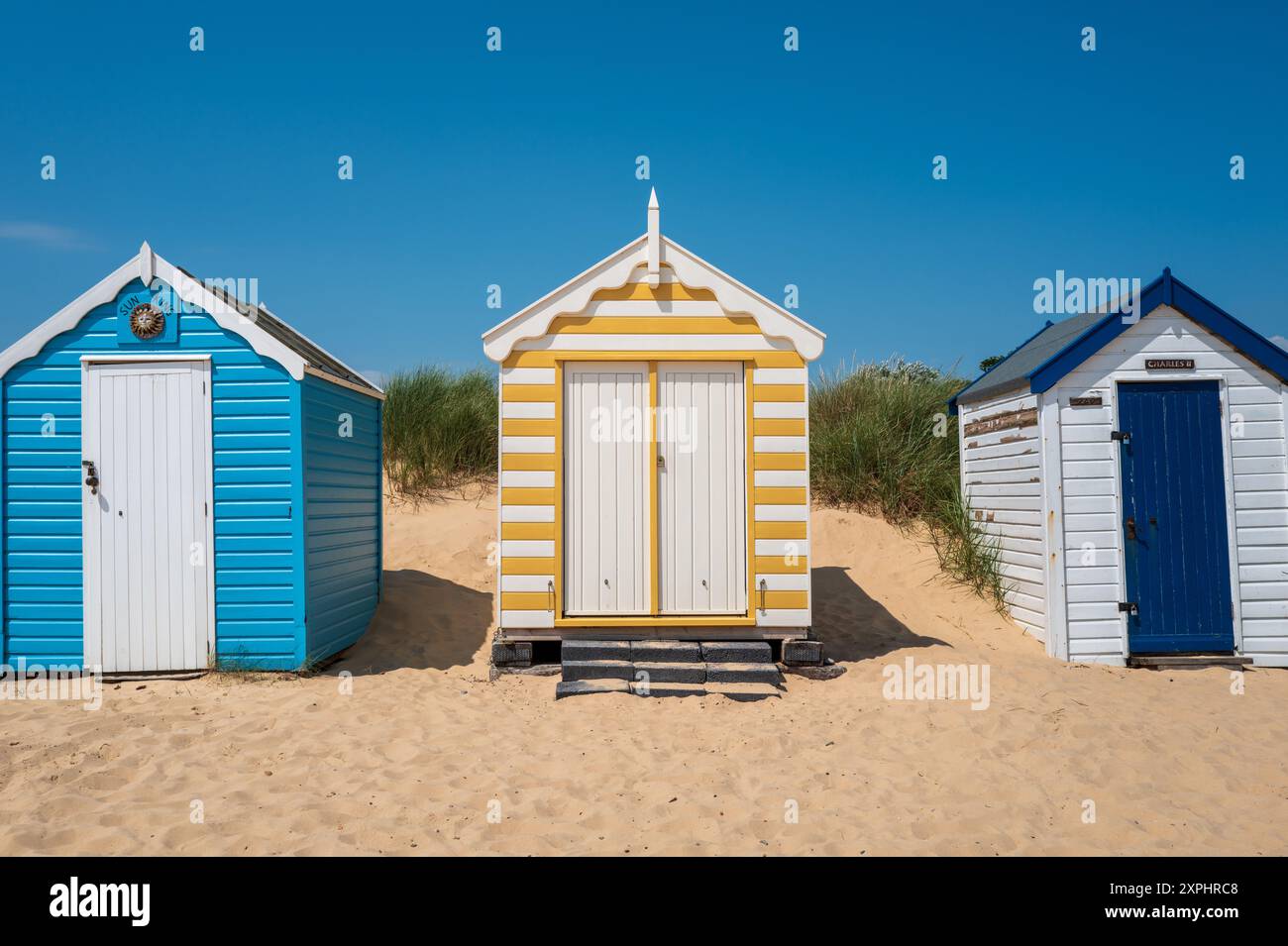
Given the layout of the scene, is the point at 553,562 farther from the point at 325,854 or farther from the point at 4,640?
the point at 4,640

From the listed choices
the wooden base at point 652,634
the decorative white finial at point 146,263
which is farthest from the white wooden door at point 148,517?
the wooden base at point 652,634

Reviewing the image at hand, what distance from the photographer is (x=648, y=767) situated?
532cm

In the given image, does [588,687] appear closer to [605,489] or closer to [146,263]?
[605,489]

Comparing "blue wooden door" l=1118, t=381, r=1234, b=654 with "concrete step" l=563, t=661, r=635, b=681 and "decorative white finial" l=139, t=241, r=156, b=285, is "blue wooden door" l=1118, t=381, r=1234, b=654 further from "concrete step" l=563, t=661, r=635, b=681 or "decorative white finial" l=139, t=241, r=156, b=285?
"decorative white finial" l=139, t=241, r=156, b=285

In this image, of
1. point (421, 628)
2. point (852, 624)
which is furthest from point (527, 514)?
point (852, 624)

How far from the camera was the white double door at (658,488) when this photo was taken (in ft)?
24.9

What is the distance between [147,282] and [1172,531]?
393 inches

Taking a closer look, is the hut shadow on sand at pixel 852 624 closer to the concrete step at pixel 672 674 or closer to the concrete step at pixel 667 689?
the concrete step at pixel 672 674

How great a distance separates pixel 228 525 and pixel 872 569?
7772 millimetres

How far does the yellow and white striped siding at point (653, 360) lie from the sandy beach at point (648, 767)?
2.90 ft

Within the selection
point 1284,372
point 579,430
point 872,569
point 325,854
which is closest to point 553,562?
point 579,430

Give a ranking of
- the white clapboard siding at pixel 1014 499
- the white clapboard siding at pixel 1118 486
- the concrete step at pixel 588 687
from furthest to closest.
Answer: the white clapboard siding at pixel 1014 499, the white clapboard siding at pixel 1118 486, the concrete step at pixel 588 687

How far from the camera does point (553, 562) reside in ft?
24.8

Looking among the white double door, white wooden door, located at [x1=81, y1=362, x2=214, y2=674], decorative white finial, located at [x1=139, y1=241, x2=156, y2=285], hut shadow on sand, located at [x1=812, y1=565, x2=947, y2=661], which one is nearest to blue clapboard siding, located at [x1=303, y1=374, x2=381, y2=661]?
white wooden door, located at [x1=81, y1=362, x2=214, y2=674]
